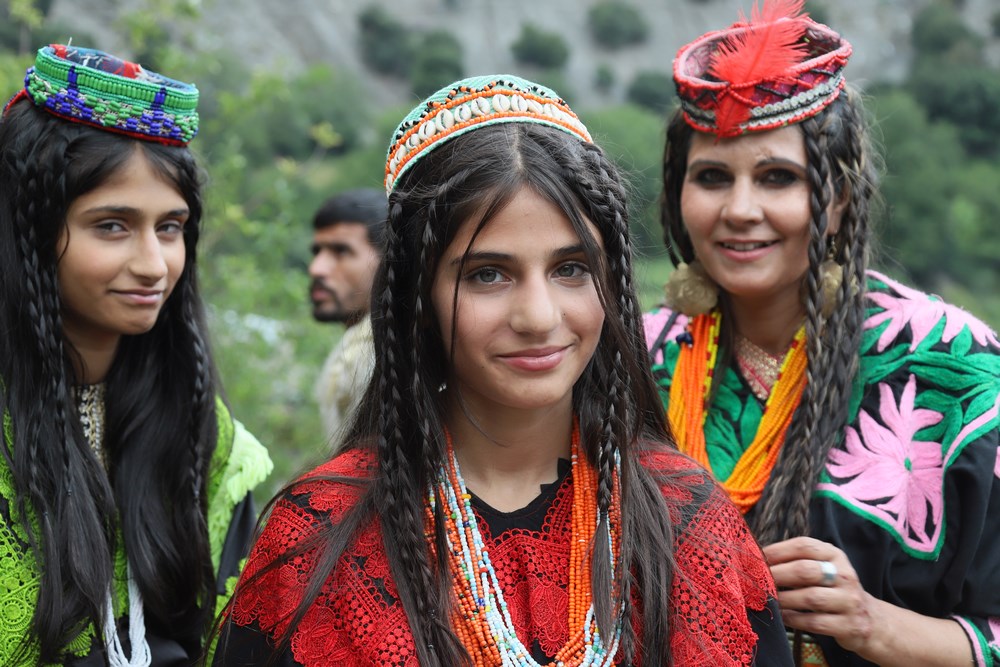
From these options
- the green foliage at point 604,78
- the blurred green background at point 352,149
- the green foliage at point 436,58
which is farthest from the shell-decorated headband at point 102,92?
the green foliage at point 604,78

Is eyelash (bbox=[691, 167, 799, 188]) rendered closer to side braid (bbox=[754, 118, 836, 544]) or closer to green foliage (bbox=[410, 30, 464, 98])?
side braid (bbox=[754, 118, 836, 544])

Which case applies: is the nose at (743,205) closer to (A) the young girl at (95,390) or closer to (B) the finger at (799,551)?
(B) the finger at (799,551)

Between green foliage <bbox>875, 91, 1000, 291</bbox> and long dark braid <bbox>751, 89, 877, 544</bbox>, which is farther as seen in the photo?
green foliage <bbox>875, 91, 1000, 291</bbox>

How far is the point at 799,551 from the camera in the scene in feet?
7.08

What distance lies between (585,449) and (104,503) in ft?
3.93

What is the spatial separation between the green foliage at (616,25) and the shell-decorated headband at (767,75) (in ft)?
120

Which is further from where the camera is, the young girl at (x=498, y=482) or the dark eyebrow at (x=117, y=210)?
the dark eyebrow at (x=117, y=210)

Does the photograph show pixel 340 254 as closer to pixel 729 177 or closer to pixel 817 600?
pixel 729 177

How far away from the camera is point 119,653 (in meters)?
2.38

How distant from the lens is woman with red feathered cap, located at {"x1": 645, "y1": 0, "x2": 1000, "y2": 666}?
226cm

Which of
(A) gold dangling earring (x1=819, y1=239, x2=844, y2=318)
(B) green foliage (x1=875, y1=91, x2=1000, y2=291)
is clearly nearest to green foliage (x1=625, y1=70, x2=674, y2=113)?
(B) green foliage (x1=875, y1=91, x2=1000, y2=291)

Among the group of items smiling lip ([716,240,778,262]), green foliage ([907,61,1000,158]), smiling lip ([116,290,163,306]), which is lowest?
smiling lip ([116,290,163,306])

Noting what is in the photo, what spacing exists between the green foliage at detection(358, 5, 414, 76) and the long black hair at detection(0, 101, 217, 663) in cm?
3187

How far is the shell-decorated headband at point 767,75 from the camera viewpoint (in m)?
2.46
